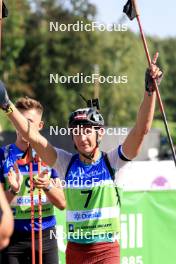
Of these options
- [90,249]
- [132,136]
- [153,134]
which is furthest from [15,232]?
[153,134]

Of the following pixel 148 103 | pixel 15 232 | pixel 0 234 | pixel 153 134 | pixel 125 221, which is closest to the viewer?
pixel 0 234

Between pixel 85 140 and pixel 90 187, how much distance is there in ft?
1.09

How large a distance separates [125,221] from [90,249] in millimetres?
2917

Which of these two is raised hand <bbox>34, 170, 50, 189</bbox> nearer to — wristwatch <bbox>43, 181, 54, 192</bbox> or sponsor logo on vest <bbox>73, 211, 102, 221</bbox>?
wristwatch <bbox>43, 181, 54, 192</bbox>

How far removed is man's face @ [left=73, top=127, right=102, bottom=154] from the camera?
5117 mm

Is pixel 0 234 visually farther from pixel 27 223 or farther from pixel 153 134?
pixel 153 134

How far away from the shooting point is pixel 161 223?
823 cm

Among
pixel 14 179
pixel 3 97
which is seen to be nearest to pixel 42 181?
pixel 14 179

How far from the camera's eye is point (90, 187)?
5156 millimetres

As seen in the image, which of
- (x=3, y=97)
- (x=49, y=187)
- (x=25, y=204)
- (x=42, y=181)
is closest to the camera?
(x=3, y=97)

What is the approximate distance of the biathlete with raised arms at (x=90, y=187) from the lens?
16.9 ft

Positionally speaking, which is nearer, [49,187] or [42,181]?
[42,181]

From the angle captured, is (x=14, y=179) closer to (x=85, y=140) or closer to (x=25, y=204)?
(x=85, y=140)

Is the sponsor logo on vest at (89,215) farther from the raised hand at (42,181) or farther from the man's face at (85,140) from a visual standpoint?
the man's face at (85,140)
